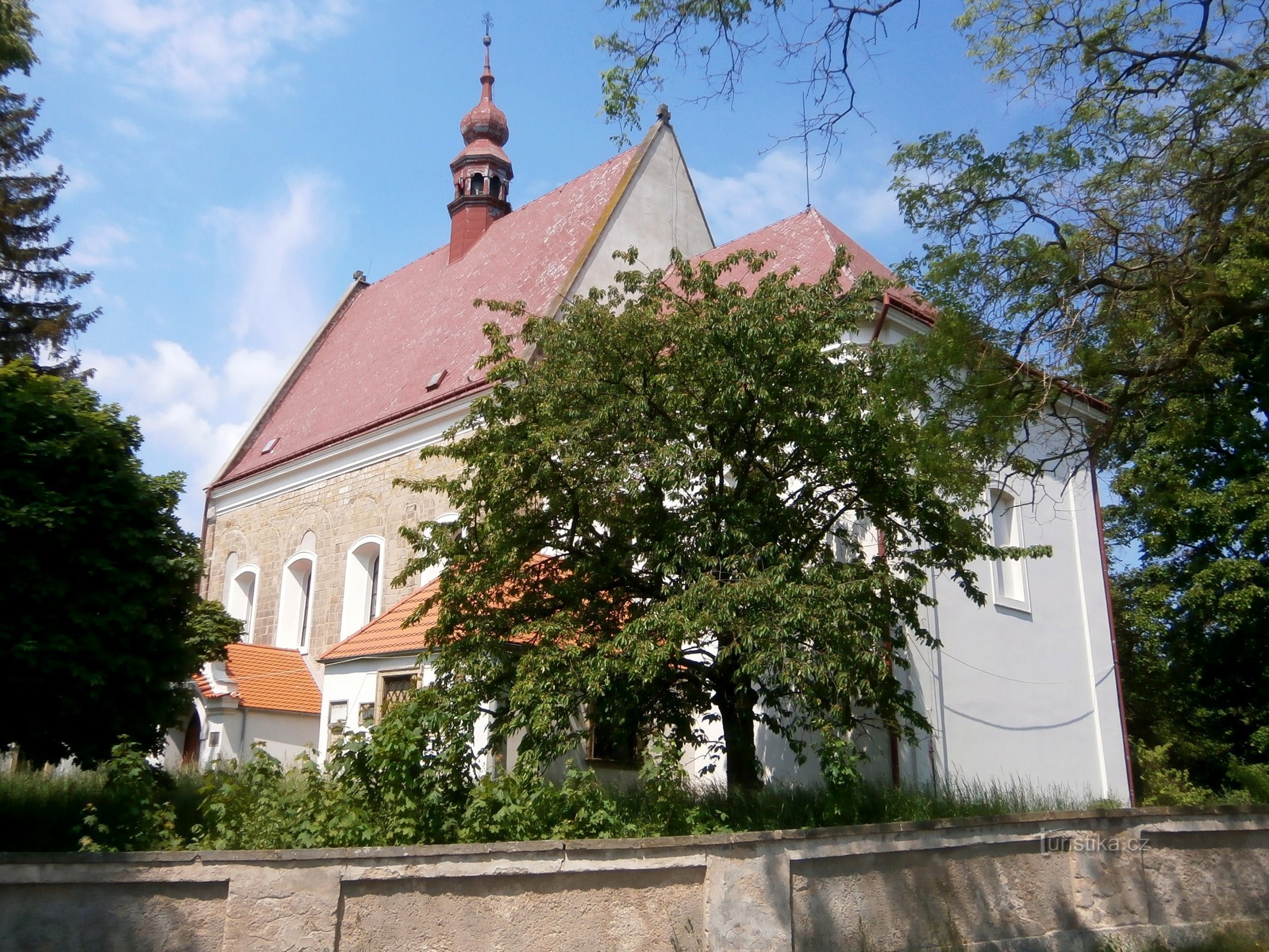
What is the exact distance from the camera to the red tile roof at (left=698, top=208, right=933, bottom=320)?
16.2 m

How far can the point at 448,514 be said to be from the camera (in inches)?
730

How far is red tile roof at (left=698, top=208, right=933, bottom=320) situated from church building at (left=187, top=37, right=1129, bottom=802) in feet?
0.17

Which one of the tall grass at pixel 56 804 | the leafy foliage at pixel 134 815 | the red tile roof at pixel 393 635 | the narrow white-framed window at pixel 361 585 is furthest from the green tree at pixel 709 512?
the narrow white-framed window at pixel 361 585

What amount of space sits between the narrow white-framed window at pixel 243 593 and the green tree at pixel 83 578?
45.8 ft

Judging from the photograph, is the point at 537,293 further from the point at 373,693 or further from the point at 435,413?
the point at 373,693

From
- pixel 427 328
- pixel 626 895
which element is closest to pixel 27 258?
pixel 427 328

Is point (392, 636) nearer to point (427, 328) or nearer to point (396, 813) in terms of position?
point (396, 813)

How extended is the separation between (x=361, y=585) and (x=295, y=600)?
2.73 metres

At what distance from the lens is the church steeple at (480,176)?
2612 centimetres

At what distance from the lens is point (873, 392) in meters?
9.33

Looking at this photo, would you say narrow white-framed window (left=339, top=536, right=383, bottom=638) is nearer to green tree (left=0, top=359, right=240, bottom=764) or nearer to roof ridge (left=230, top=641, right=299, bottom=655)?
roof ridge (left=230, top=641, right=299, bottom=655)

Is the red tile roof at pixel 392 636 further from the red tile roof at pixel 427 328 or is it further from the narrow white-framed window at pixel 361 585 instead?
the red tile roof at pixel 427 328

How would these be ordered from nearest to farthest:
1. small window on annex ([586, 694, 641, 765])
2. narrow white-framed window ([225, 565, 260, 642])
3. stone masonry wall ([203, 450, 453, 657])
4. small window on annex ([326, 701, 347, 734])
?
small window on annex ([586, 694, 641, 765])
small window on annex ([326, 701, 347, 734])
stone masonry wall ([203, 450, 453, 657])
narrow white-framed window ([225, 565, 260, 642])

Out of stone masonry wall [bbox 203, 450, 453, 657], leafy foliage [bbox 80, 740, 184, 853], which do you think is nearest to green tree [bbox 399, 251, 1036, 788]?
leafy foliage [bbox 80, 740, 184, 853]
